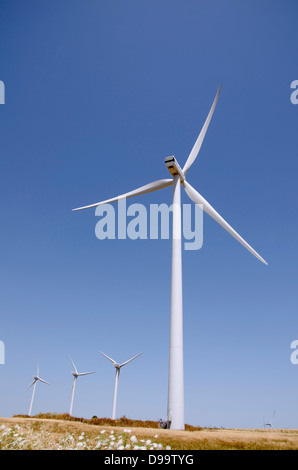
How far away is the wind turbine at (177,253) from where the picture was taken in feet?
94.4

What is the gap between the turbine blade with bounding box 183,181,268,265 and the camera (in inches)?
1438

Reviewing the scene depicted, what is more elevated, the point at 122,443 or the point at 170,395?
the point at 170,395

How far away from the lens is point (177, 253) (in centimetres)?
3503

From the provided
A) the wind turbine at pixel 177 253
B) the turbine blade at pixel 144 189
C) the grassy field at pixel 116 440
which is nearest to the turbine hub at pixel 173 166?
the wind turbine at pixel 177 253

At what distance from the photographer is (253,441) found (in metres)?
21.7

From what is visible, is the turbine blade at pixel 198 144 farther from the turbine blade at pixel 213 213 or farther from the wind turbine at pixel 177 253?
the turbine blade at pixel 213 213

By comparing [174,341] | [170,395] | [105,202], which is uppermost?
[105,202]

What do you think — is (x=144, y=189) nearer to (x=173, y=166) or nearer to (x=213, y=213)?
(x=173, y=166)

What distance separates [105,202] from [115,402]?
4727cm

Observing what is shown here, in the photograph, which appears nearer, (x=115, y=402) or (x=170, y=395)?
(x=170, y=395)

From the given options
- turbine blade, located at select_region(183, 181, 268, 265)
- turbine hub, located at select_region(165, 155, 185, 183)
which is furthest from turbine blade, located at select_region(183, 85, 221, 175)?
turbine blade, located at select_region(183, 181, 268, 265)

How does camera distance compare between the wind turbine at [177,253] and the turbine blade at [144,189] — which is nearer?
the wind turbine at [177,253]
